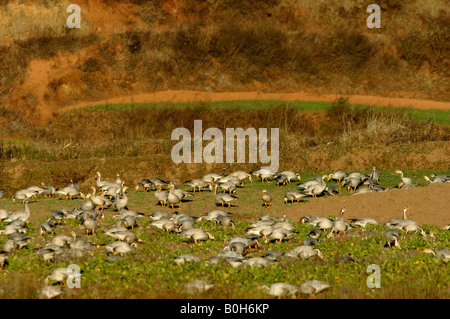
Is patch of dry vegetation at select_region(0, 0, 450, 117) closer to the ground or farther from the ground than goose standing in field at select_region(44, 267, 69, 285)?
farther from the ground

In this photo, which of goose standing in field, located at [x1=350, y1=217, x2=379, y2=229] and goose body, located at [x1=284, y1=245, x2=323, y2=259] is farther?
goose standing in field, located at [x1=350, y1=217, x2=379, y2=229]

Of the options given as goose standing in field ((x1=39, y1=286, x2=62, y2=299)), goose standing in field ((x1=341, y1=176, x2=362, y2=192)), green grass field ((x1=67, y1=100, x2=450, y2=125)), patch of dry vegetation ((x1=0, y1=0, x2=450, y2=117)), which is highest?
patch of dry vegetation ((x1=0, y1=0, x2=450, y2=117))

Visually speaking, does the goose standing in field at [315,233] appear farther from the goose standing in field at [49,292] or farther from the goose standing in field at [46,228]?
the goose standing in field at [46,228]

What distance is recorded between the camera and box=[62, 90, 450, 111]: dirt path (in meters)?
40.4

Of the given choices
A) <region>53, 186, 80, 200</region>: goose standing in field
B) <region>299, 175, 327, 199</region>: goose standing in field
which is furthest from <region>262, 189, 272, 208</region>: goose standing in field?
<region>53, 186, 80, 200</region>: goose standing in field

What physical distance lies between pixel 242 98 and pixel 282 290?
32538 mm

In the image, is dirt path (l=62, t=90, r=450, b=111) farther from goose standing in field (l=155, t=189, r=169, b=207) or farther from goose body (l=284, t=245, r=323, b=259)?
goose body (l=284, t=245, r=323, b=259)

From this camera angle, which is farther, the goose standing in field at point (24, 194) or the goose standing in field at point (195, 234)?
the goose standing in field at point (24, 194)

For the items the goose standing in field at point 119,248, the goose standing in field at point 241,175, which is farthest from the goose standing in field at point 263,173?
the goose standing in field at point 119,248

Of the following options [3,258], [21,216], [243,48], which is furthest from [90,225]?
[243,48]

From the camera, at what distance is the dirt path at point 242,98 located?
40406 mm

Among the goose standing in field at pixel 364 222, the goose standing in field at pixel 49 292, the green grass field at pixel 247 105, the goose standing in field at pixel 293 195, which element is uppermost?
the green grass field at pixel 247 105

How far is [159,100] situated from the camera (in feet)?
134

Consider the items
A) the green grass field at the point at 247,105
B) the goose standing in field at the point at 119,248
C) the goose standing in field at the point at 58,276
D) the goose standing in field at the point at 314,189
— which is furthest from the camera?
the green grass field at the point at 247,105
